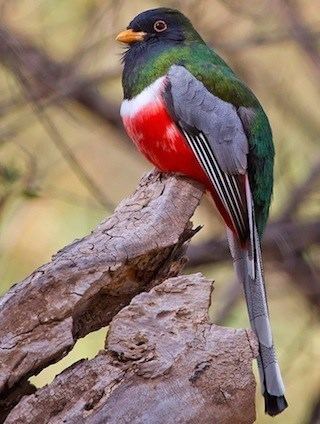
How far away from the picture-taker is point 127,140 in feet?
A: 19.9

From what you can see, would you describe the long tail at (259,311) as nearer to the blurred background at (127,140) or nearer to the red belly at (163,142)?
the red belly at (163,142)

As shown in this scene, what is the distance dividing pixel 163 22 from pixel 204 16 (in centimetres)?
172

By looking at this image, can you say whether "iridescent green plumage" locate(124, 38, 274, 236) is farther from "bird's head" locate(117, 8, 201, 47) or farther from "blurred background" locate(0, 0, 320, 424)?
"blurred background" locate(0, 0, 320, 424)

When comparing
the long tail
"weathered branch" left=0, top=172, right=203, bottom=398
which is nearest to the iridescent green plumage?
the long tail

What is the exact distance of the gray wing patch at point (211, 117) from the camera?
3.72m

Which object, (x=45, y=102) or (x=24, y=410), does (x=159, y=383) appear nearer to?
(x=24, y=410)

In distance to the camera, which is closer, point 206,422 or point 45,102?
point 206,422

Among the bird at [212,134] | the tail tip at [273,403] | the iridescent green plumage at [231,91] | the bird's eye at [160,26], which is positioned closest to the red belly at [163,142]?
the bird at [212,134]

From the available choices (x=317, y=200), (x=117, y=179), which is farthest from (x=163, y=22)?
(x=117, y=179)

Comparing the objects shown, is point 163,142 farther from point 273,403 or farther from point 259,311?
point 273,403

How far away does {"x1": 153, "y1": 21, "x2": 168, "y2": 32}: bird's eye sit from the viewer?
13.3ft

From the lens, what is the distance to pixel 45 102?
218 inches

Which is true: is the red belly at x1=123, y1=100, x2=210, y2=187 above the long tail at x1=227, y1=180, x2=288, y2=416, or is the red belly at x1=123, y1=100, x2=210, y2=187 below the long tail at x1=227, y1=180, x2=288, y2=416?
above

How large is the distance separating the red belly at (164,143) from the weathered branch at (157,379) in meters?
0.89
